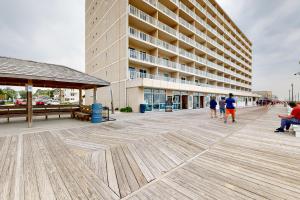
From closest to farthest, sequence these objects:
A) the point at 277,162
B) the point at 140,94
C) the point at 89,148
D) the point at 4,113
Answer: the point at 277,162 < the point at 89,148 < the point at 4,113 < the point at 140,94

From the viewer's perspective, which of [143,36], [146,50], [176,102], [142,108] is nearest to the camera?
[142,108]

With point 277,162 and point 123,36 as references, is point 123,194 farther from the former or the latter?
point 123,36

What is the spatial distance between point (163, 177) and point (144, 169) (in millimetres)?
526

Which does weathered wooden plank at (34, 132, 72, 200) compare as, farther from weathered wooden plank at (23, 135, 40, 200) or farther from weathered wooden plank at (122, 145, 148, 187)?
weathered wooden plank at (122, 145, 148, 187)

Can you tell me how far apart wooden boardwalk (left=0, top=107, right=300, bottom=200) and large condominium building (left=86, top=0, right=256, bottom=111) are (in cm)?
1145

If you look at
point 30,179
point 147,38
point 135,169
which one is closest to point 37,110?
point 30,179

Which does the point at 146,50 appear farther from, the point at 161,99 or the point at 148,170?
the point at 148,170

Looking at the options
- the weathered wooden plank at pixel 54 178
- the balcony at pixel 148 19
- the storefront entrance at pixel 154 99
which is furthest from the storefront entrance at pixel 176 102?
the weathered wooden plank at pixel 54 178

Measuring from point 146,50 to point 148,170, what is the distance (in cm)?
1919

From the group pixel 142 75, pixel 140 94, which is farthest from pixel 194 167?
pixel 142 75

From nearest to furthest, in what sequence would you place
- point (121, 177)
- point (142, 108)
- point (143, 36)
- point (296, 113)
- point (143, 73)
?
point (121, 177) → point (296, 113) → point (142, 108) → point (143, 36) → point (143, 73)

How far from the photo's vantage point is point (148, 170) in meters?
3.02

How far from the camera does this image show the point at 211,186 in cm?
241

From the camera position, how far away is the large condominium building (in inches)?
669
